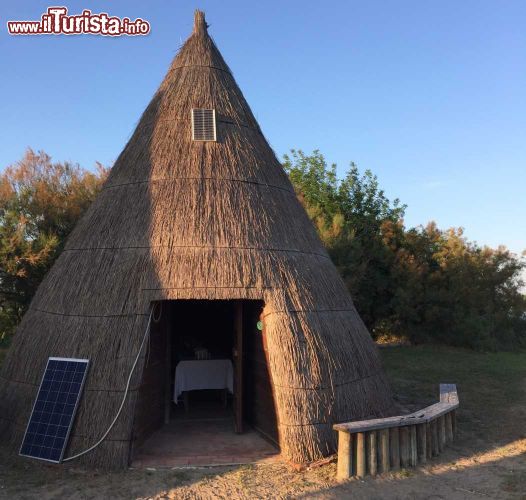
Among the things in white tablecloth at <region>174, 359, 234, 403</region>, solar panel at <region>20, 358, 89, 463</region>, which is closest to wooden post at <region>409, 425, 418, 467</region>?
white tablecloth at <region>174, 359, 234, 403</region>

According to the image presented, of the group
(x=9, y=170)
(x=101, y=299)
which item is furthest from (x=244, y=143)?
(x=9, y=170)

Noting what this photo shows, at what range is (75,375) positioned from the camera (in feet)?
21.5

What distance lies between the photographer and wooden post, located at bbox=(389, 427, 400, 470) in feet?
21.2

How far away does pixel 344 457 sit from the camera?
6090 mm

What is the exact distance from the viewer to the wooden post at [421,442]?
6.77 m

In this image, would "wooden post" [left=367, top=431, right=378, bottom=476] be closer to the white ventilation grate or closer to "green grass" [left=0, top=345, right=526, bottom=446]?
"green grass" [left=0, top=345, right=526, bottom=446]

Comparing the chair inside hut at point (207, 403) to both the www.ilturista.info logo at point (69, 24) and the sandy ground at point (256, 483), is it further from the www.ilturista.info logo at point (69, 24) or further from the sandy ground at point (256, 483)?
the www.ilturista.info logo at point (69, 24)

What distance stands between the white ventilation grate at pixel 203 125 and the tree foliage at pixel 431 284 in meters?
12.0

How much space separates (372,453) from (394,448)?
0.44m

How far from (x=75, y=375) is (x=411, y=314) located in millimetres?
17601

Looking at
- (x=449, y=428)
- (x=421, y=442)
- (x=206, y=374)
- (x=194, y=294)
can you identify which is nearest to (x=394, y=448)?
(x=421, y=442)

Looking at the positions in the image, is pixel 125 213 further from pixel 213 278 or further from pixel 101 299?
pixel 213 278

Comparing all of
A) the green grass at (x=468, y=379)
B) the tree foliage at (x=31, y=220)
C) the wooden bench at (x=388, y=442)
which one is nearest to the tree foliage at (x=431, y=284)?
the green grass at (x=468, y=379)

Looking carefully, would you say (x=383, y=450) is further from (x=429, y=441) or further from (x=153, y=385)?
(x=153, y=385)
